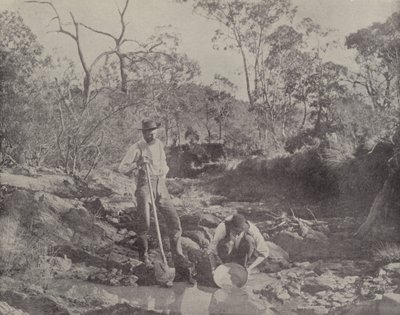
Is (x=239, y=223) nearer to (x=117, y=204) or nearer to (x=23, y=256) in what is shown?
(x=117, y=204)

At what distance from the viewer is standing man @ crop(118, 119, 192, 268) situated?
4.27 meters

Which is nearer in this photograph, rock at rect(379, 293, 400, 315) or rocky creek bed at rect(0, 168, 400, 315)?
rock at rect(379, 293, 400, 315)

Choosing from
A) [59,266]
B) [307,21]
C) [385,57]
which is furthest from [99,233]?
[385,57]

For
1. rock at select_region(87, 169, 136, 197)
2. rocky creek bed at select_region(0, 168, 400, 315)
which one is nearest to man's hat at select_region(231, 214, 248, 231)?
rocky creek bed at select_region(0, 168, 400, 315)

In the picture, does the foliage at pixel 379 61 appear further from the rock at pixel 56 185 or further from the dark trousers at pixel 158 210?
the rock at pixel 56 185

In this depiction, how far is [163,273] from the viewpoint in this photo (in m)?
4.09

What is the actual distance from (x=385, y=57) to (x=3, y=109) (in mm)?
3521

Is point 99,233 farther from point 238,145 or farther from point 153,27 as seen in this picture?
point 238,145

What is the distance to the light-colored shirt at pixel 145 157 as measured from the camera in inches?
170

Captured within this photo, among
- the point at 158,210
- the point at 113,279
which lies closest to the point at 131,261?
the point at 113,279

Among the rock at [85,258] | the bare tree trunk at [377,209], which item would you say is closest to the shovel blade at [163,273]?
the rock at [85,258]

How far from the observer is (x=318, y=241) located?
4.79 metres

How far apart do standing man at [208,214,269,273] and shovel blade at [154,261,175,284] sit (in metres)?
0.34

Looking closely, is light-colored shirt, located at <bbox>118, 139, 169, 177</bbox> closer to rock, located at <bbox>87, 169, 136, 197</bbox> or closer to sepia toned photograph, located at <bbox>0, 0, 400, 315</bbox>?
sepia toned photograph, located at <bbox>0, 0, 400, 315</bbox>
